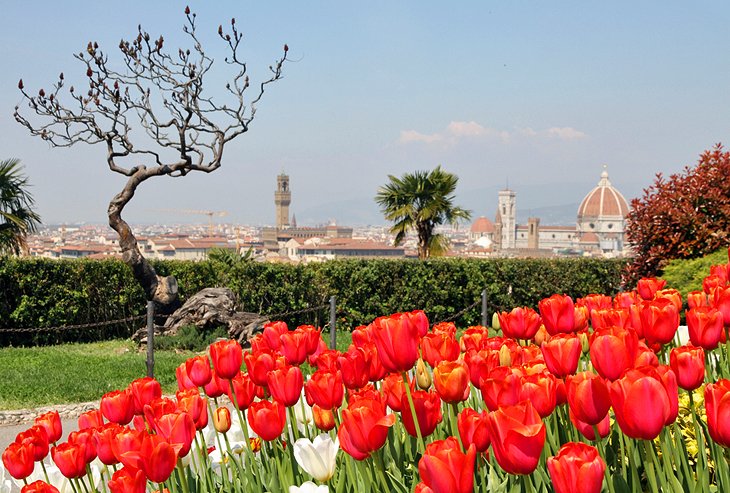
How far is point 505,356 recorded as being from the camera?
254 centimetres

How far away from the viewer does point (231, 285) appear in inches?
523

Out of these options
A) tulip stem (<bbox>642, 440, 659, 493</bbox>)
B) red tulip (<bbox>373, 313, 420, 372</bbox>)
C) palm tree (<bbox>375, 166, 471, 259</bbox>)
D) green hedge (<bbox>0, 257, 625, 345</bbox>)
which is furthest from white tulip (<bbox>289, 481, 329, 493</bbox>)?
palm tree (<bbox>375, 166, 471, 259</bbox>)

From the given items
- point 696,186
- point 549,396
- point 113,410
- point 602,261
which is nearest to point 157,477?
point 113,410

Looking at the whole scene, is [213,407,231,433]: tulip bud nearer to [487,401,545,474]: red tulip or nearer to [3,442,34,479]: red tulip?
[3,442,34,479]: red tulip

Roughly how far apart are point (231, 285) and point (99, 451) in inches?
445

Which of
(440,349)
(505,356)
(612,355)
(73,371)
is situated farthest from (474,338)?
(73,371)

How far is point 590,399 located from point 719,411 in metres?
0.26

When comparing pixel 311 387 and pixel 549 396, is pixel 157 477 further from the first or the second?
pixel 549 396

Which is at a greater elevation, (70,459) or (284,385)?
(284,385)

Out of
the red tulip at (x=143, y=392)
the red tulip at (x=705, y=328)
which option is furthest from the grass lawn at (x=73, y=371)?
the red tulip at (x=705, y=328)

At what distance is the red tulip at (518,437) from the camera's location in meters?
1.44

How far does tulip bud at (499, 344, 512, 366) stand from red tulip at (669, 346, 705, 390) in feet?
2.27

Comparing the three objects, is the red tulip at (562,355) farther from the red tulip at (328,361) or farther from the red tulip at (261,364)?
the red tulip at (261,364)

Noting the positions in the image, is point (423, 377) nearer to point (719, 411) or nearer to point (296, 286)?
point (719, 411)
